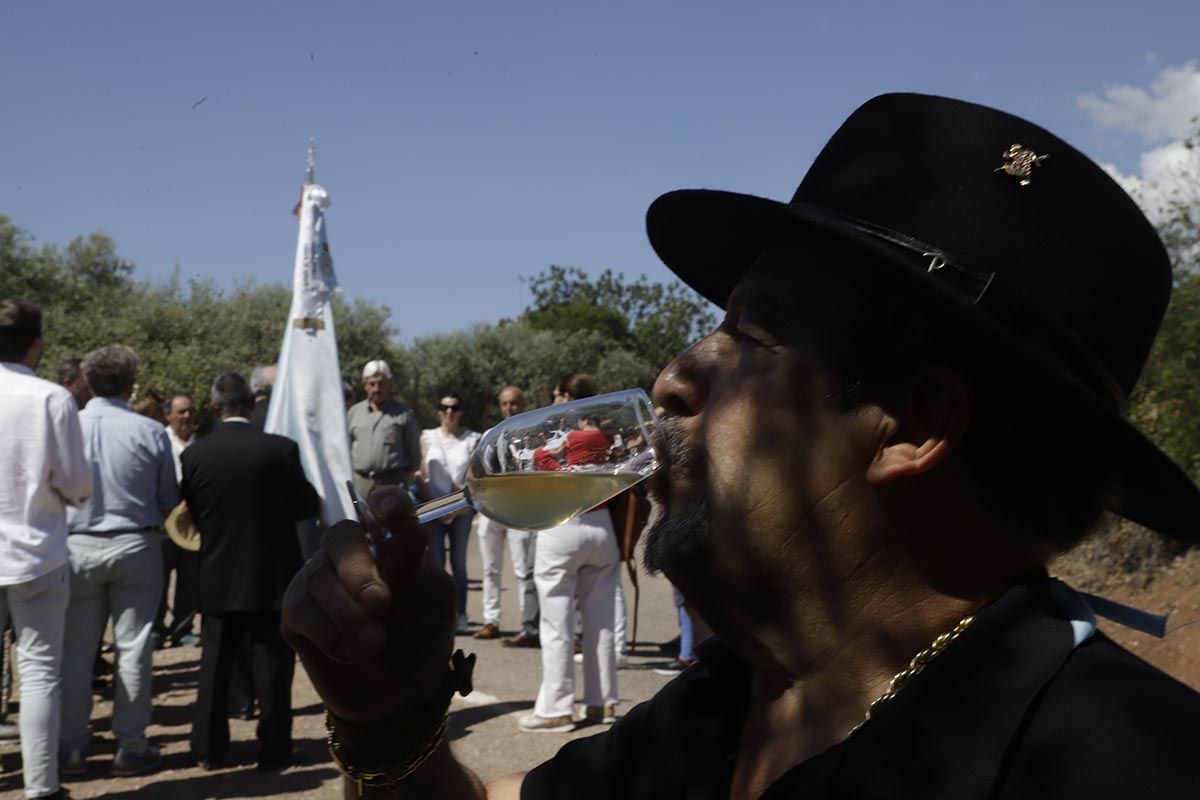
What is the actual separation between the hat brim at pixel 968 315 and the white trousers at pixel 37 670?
16.3ft

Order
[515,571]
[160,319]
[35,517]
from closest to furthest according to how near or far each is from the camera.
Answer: [35,517]
[515,571]
[160,319]

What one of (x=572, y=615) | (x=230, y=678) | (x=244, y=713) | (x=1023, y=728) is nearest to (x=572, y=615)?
(x=572, y=615)

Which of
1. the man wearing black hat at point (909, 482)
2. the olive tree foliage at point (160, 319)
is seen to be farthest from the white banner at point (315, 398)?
the olive tree foliage at point (160, 319)

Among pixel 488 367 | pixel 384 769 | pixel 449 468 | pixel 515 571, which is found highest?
pixel 488 367

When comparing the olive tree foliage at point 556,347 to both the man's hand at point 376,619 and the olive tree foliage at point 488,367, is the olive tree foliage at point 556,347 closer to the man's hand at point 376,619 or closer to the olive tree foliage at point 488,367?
the olive tree foliage at point 488,367

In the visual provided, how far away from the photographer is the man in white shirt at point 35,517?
5.58 meters

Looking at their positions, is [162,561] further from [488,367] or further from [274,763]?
[488,367]

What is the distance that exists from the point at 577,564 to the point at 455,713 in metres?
1.42

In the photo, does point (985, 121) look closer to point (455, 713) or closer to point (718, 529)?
point (718, 529)

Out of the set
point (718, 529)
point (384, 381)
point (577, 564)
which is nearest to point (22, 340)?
point (577, 564)

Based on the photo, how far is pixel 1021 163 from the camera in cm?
149

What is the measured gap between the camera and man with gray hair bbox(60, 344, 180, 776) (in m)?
6.57

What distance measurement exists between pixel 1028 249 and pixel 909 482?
1.16ft

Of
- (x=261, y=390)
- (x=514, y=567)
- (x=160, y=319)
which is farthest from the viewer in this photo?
(x=160, y=319)
